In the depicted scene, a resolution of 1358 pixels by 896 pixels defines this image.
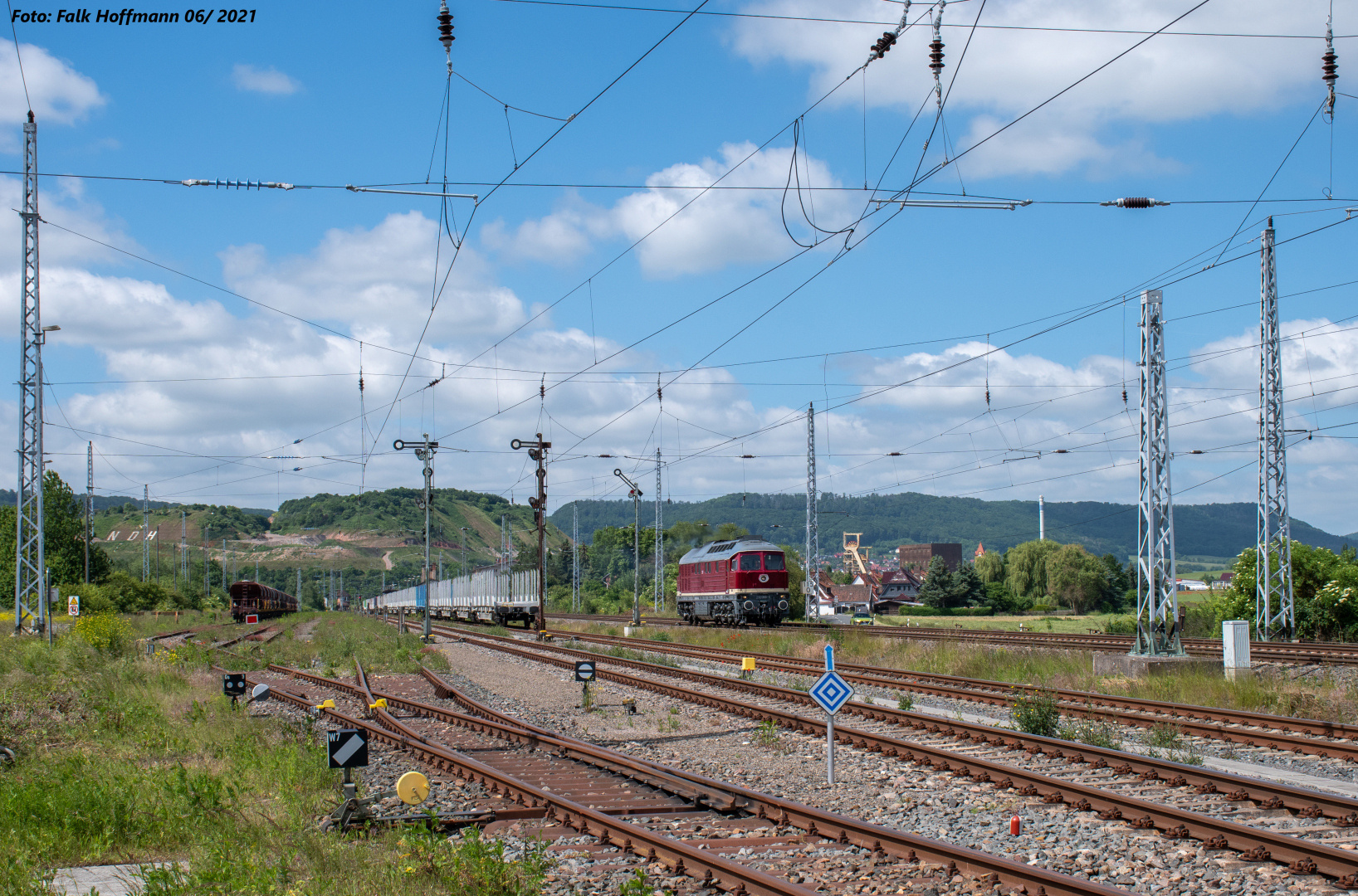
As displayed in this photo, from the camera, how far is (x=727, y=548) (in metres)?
48.1

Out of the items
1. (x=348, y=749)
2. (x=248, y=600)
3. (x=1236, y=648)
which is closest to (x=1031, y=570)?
(x=248, y=600)

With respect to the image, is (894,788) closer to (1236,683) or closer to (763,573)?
(1236,683)

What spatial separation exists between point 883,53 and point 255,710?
52.9 ft

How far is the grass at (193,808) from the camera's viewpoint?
764cm

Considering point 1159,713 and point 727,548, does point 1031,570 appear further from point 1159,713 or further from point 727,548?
point 1159,713

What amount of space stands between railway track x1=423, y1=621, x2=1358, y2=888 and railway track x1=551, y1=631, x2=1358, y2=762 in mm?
2250

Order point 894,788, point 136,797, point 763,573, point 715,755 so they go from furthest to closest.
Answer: point 763,573
point 715,755
point 894,788
point 136,797

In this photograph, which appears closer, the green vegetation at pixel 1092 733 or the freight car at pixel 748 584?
the green vegetation at pixel 1092 733

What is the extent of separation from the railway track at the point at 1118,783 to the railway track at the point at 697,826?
1.93 m

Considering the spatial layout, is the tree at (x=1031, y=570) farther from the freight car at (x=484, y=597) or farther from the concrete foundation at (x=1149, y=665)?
the concrete foundation at (x=1149, y=665)

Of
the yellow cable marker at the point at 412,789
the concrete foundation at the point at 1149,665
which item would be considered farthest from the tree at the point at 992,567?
the yellow cable marker at the point at 412,789

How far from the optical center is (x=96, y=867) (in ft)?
28.7

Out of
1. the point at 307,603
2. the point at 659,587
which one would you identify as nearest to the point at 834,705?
the point at 659,587

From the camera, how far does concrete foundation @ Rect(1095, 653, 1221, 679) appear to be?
67.3 ft
